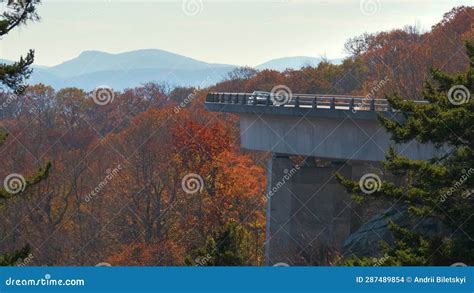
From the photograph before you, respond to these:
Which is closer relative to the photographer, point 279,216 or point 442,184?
point 442,184

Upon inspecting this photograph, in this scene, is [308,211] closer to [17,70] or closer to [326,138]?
[326,138]

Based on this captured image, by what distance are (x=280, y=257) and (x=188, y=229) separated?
52.9ft

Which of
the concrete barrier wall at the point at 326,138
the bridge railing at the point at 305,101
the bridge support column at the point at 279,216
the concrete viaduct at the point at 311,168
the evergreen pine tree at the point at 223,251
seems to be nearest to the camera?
the evergreen pine tree at the point at 223,251

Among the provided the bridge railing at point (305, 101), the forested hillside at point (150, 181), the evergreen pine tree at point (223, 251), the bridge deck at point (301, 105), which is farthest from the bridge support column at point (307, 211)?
the evergreen pine tree at point (223, 251)

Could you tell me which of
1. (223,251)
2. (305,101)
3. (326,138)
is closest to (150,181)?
(305,101)

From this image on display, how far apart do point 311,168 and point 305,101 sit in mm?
3494

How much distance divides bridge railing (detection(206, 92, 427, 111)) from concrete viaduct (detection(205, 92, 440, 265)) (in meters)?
0.06

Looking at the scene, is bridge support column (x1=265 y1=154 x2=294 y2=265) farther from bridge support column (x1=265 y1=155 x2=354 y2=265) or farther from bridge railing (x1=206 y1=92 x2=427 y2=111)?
bridge railing (x1=206 y1=92 x2=427 y2=111)

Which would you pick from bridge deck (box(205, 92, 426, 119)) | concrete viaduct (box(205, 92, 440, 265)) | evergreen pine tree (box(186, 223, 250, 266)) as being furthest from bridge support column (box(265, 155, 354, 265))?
evergreen pine tree (box(186, 223, 250, 266))

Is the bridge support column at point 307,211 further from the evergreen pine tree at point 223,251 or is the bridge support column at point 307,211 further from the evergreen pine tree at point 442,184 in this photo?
the evergreen pine tree at point 442,184

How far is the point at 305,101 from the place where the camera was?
52125 mm

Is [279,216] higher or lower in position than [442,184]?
lower

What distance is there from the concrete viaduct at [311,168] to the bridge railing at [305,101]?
6 cm

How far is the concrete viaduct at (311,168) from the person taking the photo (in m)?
49.4
